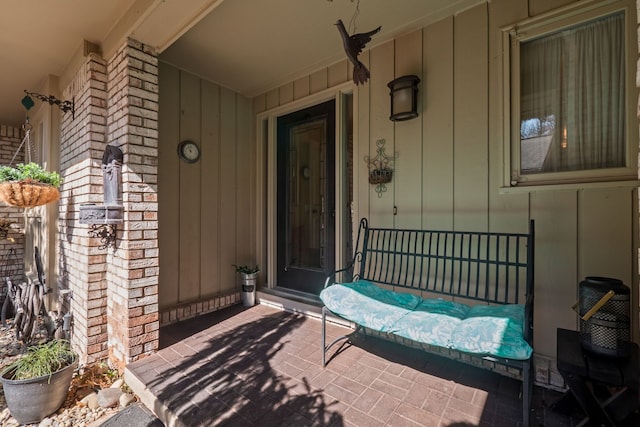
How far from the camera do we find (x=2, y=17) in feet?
7.03

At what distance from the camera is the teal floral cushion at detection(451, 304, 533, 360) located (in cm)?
136

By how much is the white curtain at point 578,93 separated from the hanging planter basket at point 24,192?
140 inches

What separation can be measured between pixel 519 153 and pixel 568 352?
4.00 ft

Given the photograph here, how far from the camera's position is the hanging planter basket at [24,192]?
212 cm

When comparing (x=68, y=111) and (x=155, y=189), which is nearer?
(x=155, y=189)

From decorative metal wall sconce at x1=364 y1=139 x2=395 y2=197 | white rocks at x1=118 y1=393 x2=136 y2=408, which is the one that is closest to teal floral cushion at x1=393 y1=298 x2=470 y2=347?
decorative metal wall sconce at x1=364 y1=139 x2=395 y2=197

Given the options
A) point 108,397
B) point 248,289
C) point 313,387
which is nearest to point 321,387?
point 313,387

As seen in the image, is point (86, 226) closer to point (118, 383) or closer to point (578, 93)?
point (118, 383)

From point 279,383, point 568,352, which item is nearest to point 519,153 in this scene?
point 568,352

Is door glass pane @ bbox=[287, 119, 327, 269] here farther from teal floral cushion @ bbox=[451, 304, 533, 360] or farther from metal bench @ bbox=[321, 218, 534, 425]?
teal floral cushion @ bbox=[451, 304, 533, 360]

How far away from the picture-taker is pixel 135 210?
2156 millimetres

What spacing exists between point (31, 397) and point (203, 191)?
6.73 ft

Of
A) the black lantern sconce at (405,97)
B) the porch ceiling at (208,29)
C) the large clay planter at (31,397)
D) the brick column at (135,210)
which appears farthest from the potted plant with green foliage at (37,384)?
the black lantern sconce at (405,97)

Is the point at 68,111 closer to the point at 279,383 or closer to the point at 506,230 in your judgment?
the point at 279,383
